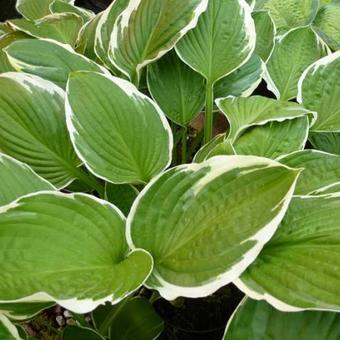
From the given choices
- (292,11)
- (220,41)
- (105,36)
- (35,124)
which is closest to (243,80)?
(220,41)

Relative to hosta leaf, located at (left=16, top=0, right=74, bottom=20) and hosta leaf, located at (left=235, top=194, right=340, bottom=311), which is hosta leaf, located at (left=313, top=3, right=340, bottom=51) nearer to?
hosta leaf, located at (left=16, top=0, right=74, bottom=20)

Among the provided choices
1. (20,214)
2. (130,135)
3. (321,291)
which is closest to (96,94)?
(130,135)

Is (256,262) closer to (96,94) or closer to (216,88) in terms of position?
(96,94)

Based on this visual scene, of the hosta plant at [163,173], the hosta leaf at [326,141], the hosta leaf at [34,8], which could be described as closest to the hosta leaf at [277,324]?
the hosta plant at [163,173]

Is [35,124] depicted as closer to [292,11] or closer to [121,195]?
[121,195]

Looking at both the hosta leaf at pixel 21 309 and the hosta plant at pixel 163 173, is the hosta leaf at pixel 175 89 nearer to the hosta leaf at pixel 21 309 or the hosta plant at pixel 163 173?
the hosta plant at pixel 163 173

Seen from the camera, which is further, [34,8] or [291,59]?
[34,8]
